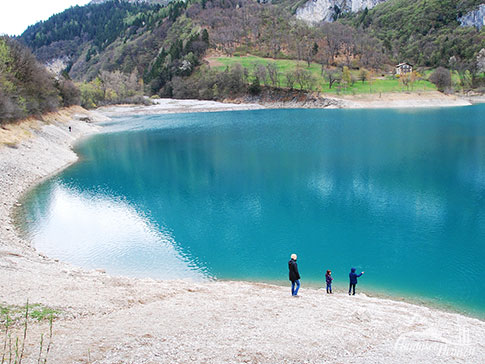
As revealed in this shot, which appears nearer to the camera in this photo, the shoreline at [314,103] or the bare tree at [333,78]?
the shoreline at [314,103]

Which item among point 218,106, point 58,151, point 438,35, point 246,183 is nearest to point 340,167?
point 246,183

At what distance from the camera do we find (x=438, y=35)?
15338 cm

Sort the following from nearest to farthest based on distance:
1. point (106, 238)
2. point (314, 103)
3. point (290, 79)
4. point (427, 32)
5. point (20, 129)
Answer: point (106, 238), point (20, 129), point (314, 103), point (290, 79), point (427, 32)

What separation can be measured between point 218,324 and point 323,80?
113110 mm

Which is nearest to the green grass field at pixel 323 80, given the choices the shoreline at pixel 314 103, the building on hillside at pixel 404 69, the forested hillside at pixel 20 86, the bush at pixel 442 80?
the bush at pixel 442 80

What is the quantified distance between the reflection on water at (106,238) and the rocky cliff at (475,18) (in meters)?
183

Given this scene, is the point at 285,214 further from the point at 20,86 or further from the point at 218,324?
the point at 20,86

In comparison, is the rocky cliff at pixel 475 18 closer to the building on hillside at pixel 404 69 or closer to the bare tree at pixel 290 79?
the building on hillside at pixel 404 69

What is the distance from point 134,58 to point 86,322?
584 feet

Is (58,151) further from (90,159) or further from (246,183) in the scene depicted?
(246,183)

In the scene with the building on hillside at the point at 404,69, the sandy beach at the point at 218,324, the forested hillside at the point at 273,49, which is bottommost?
the sandy beach at the point at 218,324

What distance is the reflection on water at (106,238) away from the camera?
17.8m

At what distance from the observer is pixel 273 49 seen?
145 metres

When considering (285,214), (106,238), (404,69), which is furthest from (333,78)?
(106,238)
